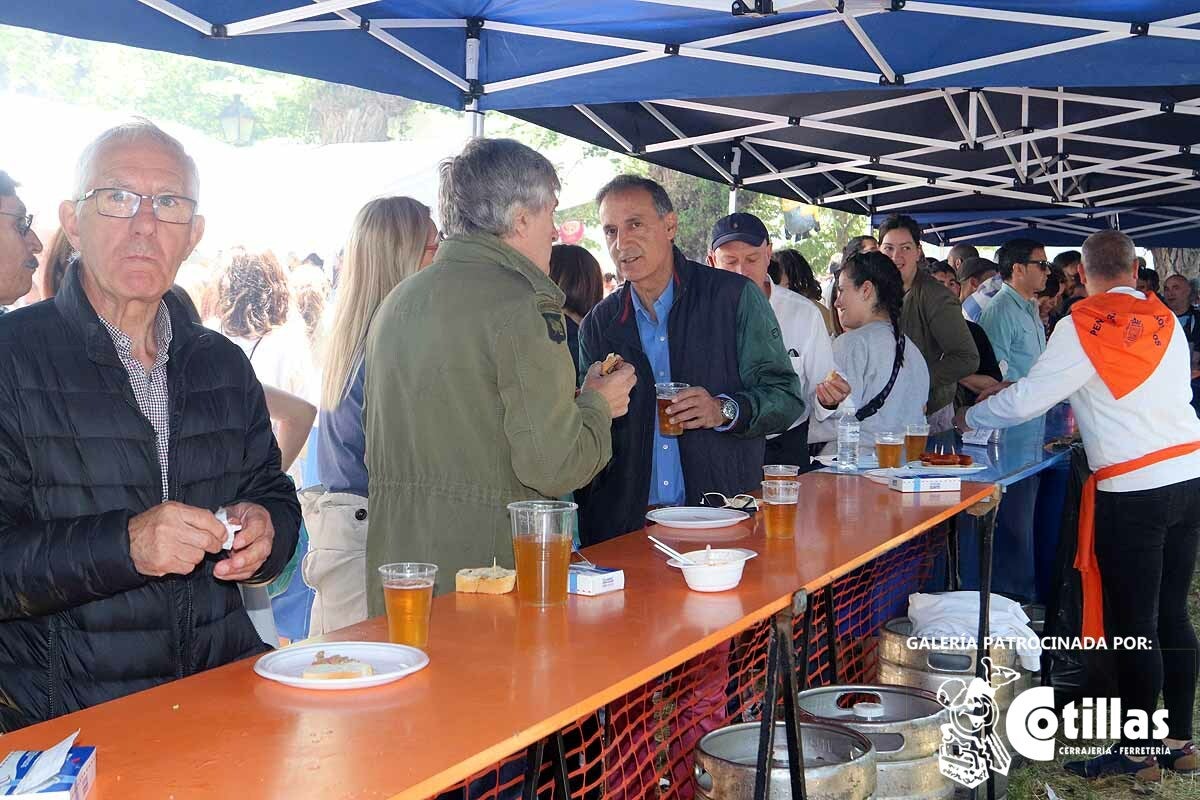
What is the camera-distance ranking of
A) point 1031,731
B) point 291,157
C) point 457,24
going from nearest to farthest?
point 1031,731, point 457,24, point 291,157

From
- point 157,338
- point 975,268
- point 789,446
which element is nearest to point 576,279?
point 789,446

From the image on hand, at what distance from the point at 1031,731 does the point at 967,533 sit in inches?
66.9

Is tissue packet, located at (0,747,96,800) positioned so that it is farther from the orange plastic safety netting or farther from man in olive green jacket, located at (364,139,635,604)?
man in olive green jacket, located at (364,139,635,604)

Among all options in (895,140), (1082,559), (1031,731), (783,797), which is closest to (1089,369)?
(1082,559)

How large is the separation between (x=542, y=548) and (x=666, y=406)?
4.05ft

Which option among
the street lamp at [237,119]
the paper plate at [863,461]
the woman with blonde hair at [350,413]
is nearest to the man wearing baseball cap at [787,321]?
the paper plate at [863,461]

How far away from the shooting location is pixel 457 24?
493cm

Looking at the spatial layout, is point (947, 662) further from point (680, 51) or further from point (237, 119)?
point (237, 119)

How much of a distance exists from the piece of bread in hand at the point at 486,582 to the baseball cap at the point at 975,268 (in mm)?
7039

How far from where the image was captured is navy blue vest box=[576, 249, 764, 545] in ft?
12.0

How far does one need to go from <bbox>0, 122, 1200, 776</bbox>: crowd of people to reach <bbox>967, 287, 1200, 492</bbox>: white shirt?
1 cm

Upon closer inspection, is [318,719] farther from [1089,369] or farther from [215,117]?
[215,117]

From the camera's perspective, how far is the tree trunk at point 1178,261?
15523 mm

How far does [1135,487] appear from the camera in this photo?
400 centimetres
